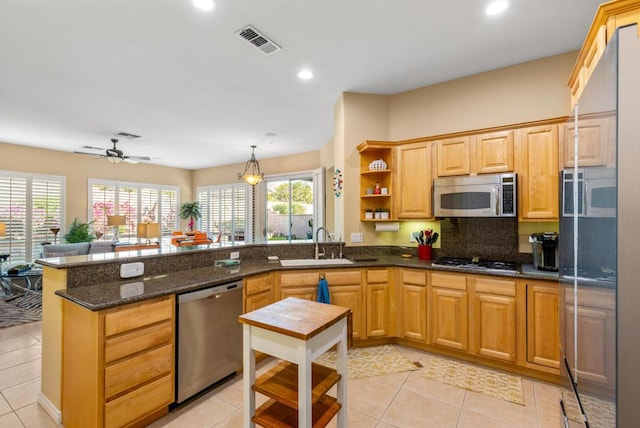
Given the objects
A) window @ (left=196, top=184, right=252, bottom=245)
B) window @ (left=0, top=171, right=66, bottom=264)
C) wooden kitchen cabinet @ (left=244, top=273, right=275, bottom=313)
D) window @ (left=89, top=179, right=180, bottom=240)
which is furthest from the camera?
window @ (left=196, top=184, right=252, bottom=245)

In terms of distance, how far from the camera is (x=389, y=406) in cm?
216

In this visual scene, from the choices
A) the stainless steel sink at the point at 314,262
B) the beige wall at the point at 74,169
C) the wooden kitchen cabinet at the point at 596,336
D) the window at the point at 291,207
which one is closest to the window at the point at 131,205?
the beige wall at the point at 74,169

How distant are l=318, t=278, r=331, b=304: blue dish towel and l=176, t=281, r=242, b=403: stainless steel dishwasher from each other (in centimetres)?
77

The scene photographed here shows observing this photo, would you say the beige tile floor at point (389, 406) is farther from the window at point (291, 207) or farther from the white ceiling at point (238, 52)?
the window at point (291, 207)

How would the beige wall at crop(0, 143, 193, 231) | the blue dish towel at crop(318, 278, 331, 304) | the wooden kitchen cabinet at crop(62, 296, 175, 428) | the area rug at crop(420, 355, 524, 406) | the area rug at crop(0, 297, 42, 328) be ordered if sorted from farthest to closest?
the beige wall at crop(0, 143, 193, 231) → the area rug at crop(0, 297, 42, 328) → the blue dish towel at crop(318, 278, 331, 304) → the area rug at crop(420, 355, 524, 406) → the wooden kitchen cabinet at crop(62, 296, 175, 428)

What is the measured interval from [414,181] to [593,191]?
214 centimetres

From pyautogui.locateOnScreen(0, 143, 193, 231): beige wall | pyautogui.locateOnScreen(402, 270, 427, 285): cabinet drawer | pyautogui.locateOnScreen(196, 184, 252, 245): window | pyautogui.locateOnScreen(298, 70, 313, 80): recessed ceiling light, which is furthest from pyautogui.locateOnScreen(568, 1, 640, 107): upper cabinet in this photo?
Result: pyautogui.locateOnScreen(0, 143, 193, 231): beige wall

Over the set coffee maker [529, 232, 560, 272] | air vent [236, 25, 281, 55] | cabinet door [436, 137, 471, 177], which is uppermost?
air vent [236, 25, 281, 55]

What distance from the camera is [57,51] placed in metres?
2.67

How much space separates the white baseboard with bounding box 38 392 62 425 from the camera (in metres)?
1.96

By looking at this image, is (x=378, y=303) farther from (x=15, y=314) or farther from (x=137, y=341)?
(x=15, y=314)

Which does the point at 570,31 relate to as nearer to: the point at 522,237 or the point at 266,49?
the point at 522,237

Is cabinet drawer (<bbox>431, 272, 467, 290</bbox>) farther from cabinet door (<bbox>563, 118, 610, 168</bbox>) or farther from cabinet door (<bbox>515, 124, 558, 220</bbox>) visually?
cabinet door (<bbox>563, 118, 610, 168</bbox>)

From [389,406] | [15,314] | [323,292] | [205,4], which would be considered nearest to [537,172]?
[323,292]
